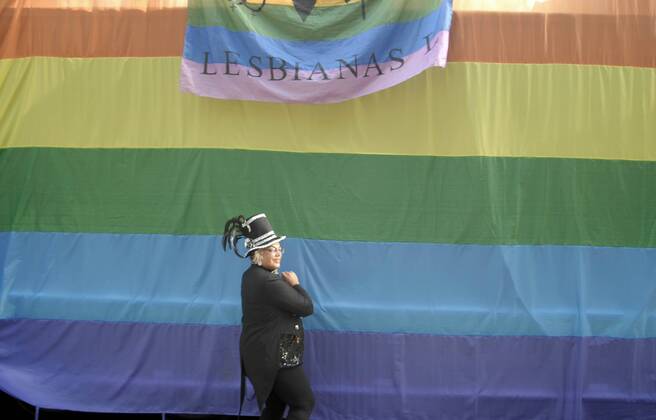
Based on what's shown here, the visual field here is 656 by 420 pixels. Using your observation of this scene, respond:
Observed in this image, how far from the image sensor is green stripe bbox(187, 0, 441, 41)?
4465mm

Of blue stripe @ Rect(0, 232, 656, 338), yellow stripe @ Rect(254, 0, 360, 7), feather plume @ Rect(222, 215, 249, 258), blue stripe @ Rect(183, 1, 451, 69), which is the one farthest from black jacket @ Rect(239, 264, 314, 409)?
yellow stripe @ Rect(254, 0, 360, 7)

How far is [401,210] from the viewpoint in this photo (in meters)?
4.55

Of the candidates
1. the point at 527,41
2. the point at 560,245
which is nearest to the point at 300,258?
the point at 560,245

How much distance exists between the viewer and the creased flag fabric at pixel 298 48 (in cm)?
443

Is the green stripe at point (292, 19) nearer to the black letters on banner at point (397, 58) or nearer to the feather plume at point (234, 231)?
the black letters on banner at point (397, 58)

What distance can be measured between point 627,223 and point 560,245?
0.50 m

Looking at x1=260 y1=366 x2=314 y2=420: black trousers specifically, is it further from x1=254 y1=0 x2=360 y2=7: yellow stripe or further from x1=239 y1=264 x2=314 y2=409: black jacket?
x1=254 y1=0 x2=360 y2=7: yellow stripe

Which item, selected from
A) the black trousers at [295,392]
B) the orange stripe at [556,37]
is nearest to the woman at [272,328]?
the black trousers at [295,392]

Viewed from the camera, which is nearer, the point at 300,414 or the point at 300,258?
the point at 300,414

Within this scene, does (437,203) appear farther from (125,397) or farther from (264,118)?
(125,397)

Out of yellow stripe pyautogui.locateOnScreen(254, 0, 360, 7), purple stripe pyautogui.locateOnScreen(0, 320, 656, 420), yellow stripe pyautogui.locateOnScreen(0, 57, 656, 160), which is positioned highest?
yellow stripe pyautogui.locateOnScreen(254, 0, 360, 7)

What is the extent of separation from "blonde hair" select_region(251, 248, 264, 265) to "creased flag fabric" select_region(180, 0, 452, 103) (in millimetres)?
1149

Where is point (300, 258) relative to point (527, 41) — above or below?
below

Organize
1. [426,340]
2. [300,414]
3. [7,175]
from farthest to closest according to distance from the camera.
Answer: [7,175]
[426,340]
[300,414]
